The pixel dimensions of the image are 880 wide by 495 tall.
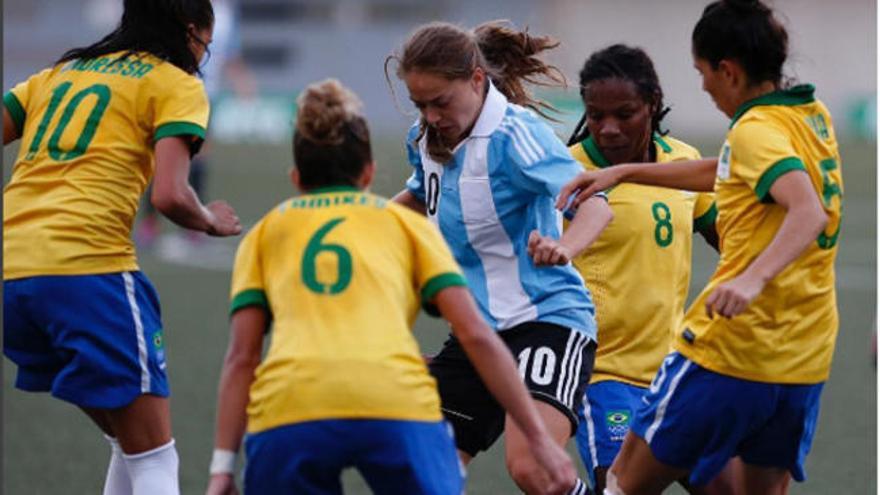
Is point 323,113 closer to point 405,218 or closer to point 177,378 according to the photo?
point 405,218

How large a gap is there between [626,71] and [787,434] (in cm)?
145

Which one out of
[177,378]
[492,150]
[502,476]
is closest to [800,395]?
[492,150]

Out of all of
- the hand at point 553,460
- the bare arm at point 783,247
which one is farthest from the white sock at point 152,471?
the bare arm at point 783,247

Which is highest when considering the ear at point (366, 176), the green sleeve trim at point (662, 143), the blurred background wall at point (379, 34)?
the ear at point (366, 176)

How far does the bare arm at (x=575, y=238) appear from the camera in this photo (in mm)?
4434

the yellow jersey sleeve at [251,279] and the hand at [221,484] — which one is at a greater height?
the yellow jersey sleeve at [251,279]

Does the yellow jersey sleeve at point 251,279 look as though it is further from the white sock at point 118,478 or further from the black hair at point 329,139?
the white sock at point 118,478

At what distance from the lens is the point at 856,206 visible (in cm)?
2511

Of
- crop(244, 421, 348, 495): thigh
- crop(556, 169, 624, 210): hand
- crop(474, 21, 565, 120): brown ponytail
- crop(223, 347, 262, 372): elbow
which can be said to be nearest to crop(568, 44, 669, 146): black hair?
crop(474, 21, 565, 120): brown ponytail

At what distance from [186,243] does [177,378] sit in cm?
883

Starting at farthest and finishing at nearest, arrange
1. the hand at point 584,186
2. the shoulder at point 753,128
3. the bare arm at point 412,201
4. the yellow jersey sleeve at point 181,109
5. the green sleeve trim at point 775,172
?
the bare arm at point 412,201 → the yellow jersey sleeve at point 181,109 → the hand at point 584,186 → the shoulder at point 753,128 → the green sleeve trim at point 775,172

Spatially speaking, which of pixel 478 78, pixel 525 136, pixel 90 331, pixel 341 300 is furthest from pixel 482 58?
pixel 341 300

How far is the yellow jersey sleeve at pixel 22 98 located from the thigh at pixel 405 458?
1.91 metres

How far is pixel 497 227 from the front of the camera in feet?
16.3
